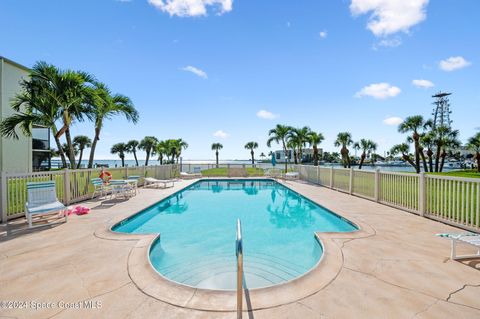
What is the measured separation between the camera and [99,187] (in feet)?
28.0

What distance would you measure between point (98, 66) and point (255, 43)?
26.4ft

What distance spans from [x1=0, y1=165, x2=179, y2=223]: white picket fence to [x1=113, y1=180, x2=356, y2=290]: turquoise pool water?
2655 millimetres

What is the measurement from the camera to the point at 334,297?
231cm

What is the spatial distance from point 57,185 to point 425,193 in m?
10.8

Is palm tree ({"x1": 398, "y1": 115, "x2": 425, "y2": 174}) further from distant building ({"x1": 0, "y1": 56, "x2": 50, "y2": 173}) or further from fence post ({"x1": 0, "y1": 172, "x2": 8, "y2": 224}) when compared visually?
distant building ({"x1": 0, "y1": 56, "x2": 50, "y2": 173})

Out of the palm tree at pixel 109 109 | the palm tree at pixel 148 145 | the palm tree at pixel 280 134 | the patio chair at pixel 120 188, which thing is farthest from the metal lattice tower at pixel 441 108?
the patio chair at pixel 120 188

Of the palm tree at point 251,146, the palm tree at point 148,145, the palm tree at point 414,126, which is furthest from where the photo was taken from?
the palm tree at point 251,146

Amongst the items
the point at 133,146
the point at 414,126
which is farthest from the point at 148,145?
the point at 414,126

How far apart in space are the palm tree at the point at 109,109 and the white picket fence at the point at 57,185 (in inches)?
114

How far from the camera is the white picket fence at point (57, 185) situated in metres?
5.19

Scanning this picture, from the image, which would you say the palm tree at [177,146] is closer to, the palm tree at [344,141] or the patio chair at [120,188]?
the palm tree at [344,141]

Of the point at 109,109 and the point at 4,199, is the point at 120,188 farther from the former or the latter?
the point at 109,109

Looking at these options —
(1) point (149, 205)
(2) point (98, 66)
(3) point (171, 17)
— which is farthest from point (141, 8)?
(1) point (149, 205)

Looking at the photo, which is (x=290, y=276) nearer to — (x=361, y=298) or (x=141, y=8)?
(x=361, y=298)
